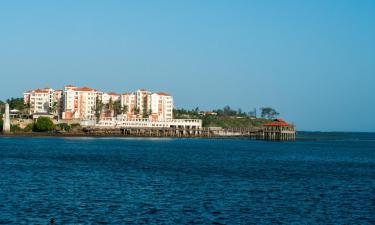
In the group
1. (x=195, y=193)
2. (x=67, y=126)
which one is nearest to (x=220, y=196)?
(x=195, y=193)

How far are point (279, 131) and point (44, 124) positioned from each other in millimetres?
58892

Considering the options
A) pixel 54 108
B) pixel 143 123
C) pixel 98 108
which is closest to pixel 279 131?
pixel 143 123

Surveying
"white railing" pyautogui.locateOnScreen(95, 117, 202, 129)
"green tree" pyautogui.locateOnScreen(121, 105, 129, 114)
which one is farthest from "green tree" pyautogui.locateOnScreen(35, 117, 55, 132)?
"green tree" pyautogui.locateOnScreen(121, 105, 129, 114)

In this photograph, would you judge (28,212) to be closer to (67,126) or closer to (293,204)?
(293,204)

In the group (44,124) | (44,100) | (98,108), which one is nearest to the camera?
(44,124)

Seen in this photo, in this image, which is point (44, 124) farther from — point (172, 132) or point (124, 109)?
point (124, 109)

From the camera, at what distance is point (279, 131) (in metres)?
156

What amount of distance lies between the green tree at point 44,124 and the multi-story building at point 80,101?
21.3 meters

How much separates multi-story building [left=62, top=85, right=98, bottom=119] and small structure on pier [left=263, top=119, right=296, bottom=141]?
56.0 meters

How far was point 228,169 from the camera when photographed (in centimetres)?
5791

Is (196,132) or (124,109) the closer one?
(196,132)

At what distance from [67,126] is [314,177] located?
397ft

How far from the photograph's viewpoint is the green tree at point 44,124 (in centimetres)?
15725

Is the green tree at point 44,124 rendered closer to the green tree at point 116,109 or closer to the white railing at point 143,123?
the white railing at point 143,123
